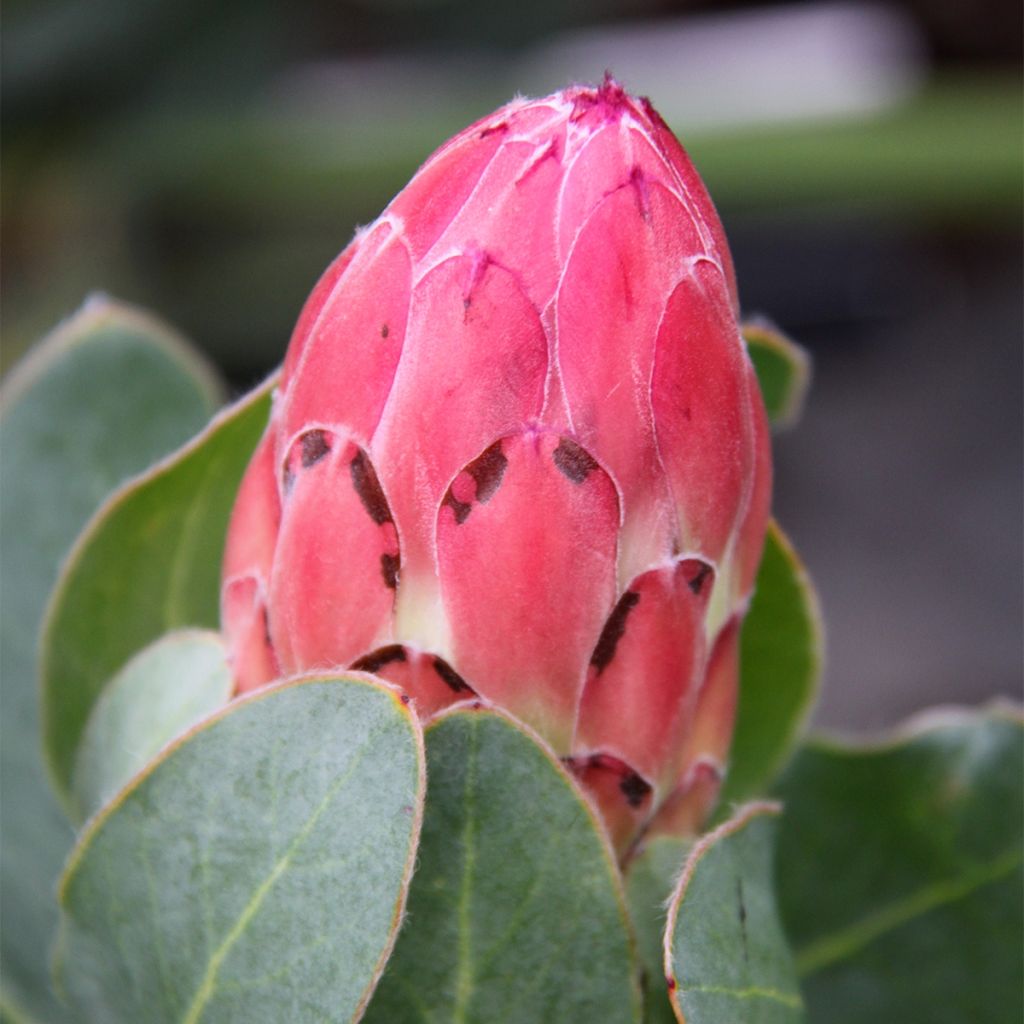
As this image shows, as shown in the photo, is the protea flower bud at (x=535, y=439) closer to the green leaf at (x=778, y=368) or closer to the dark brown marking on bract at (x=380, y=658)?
the dark brown marking on bract at (x=380, y=658)

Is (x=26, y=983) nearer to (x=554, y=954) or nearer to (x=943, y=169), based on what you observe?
(x=554, y=954)

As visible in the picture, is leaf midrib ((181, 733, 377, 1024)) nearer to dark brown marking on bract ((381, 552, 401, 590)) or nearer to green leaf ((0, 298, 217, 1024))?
dark brown marking on bract ((381, 552, 401, 590))

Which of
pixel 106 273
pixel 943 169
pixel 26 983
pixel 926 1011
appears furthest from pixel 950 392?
pixel 26 983

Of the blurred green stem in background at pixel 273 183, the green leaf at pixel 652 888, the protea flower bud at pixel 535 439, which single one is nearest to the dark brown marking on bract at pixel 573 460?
the protea flower bud at pixel 535 439

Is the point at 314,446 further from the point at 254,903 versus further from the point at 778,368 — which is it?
the point at 778,368

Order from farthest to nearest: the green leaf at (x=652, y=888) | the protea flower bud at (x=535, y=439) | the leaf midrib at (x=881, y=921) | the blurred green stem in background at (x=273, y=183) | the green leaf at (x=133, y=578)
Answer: the blurred green stem in background at (x=273, y=183), the leaf midrib at (x=881, y=921), the green leaf at (x=133, y=578), the green leaf at (x=652, y=888), the protea flower bud at (x=535, y=439)
